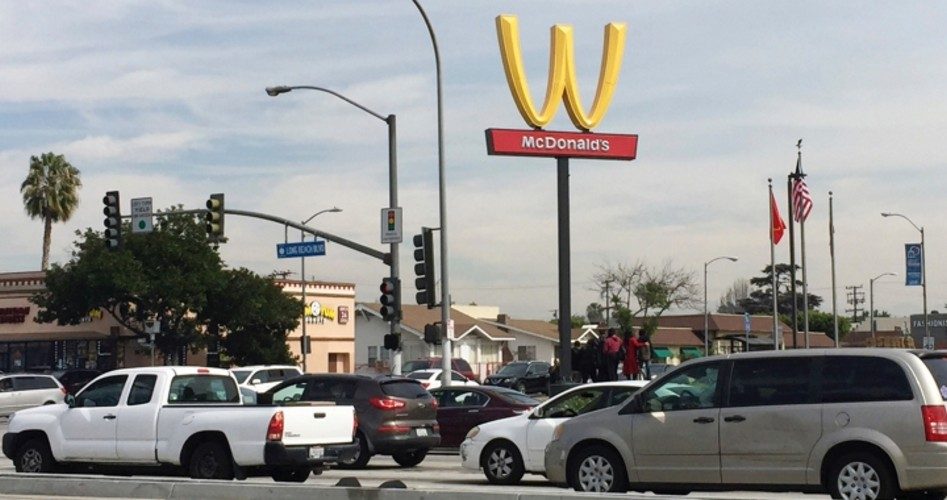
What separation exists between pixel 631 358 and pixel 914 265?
43.4 metres

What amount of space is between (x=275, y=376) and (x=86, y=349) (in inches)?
1259

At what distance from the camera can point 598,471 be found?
15.7 metres

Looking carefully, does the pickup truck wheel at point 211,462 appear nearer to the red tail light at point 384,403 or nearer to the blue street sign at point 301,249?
the red tail light at point 384,403

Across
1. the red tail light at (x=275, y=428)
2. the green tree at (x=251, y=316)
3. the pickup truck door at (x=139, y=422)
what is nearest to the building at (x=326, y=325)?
the green tree at (x=251, y=316)

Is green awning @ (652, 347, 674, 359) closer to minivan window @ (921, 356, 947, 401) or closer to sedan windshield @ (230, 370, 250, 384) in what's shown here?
sedan windshield @ (230, 370, 250, 384)

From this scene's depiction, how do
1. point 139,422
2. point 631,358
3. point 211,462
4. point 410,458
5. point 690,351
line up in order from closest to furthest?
1. point 211,462
2. point 139,422
3. point 410,458
4. point 631,358
5. point 690,351

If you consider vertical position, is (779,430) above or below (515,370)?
below

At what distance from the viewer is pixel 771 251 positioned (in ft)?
180

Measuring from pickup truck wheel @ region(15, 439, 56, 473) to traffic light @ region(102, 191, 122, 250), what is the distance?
51.3 feet

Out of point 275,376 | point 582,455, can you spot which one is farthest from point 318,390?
point 275,376

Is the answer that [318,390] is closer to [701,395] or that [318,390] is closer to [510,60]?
[701,395]

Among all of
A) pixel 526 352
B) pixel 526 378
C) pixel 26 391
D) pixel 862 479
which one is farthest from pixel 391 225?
pixel 526 352

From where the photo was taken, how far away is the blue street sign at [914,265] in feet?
228

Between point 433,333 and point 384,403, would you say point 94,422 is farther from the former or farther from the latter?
point 433,333
